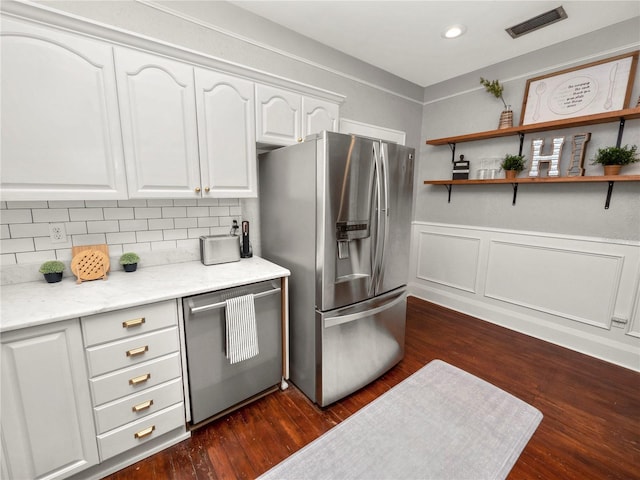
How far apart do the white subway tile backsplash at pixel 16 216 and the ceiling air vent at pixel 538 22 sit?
3647mm

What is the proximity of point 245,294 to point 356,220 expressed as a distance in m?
0.83

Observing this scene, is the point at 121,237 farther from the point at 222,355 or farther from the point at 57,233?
the point at 222,355

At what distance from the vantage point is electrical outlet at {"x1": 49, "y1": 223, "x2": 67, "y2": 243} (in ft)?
5.29

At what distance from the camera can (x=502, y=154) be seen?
2.95m

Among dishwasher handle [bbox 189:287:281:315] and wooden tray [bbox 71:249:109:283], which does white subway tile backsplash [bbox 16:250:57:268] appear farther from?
dishwasher handle [bbox 189:287:281:315]

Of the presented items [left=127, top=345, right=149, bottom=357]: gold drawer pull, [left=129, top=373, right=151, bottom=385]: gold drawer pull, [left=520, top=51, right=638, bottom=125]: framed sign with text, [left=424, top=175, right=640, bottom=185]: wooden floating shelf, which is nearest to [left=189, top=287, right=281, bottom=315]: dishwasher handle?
[left=127, top=345, right=149, bottom=357]: gold drawer pull

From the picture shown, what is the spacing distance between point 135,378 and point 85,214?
103 centimetres

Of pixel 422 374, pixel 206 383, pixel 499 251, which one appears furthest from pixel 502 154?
pixel 206 383

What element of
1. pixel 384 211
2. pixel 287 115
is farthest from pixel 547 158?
pixel 287 115

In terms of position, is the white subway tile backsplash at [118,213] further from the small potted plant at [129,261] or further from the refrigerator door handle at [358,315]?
the refrigerator door handle at [358,315]

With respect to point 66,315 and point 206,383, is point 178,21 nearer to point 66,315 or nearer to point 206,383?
point 66,315

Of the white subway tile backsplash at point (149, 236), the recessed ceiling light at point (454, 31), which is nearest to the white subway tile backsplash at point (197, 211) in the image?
the white subway tile backsplash at point (149, 236)

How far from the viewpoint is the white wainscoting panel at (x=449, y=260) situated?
10.6 feet

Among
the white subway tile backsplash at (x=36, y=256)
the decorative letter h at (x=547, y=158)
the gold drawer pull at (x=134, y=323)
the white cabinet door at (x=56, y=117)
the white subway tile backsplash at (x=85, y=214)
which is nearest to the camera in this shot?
the white cabinet door at (x=56, y=117)
